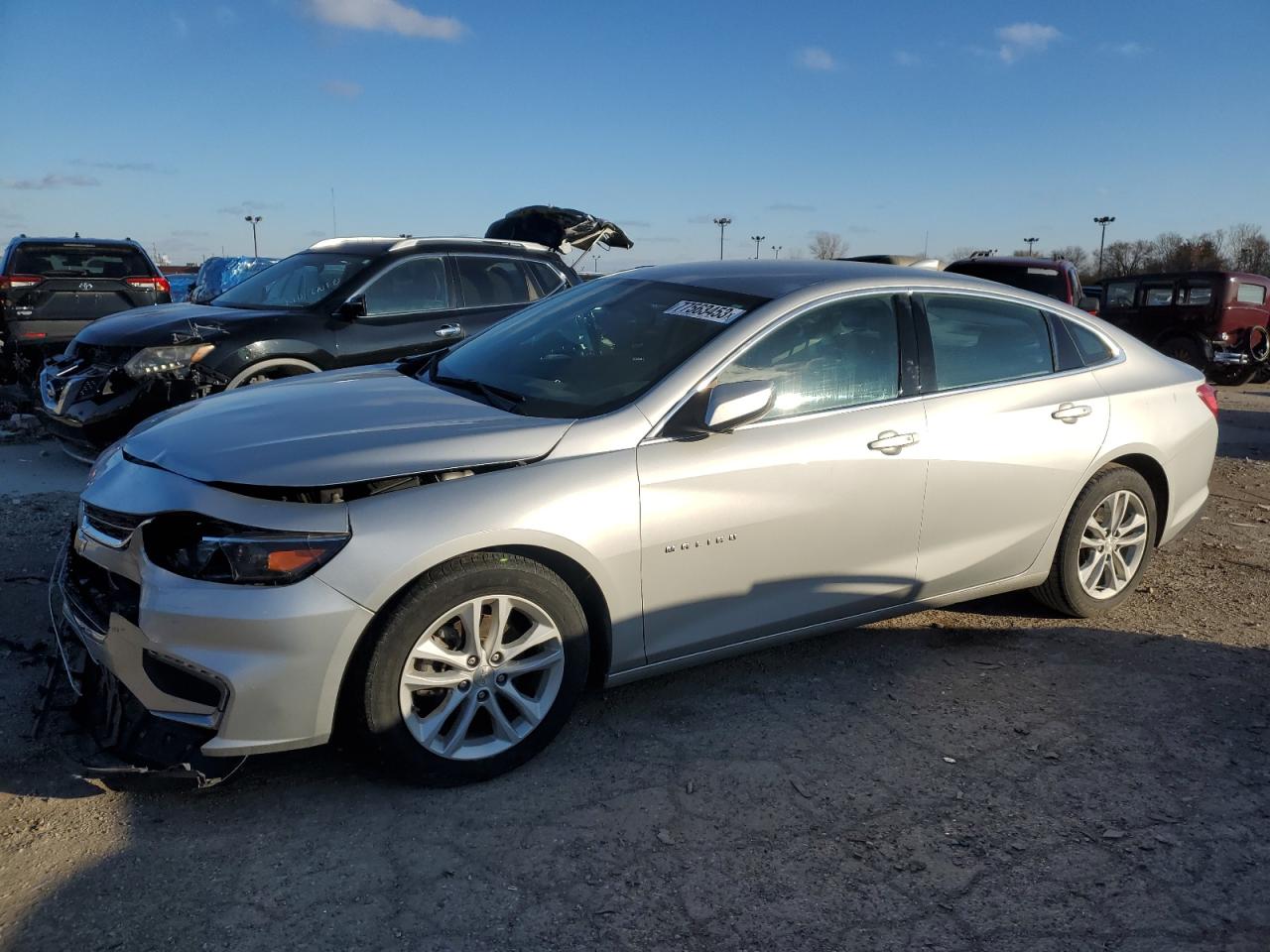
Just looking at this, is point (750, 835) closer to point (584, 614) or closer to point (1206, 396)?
point (584, 614)

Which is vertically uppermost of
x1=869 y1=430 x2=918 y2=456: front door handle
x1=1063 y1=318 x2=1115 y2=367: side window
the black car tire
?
x1=1063 y1=318 x2=1115 y2=367: side window

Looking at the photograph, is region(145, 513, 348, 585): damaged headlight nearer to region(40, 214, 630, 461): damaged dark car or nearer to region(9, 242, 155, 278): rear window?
region(40, 214, 630, 461): damaged dark car

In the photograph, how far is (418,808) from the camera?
10.1ft

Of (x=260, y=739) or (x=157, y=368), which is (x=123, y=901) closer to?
(x=260, y=739)

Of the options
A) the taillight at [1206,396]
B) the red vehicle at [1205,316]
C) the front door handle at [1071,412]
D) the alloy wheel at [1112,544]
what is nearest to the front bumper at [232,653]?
the front door handle at [1071,412]

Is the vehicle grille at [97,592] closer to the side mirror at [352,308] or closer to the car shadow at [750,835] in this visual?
the car shadow at [750,835]

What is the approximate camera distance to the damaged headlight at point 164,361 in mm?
6504

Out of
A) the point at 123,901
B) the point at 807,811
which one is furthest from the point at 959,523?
the point at 123,901

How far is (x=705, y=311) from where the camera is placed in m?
3.90

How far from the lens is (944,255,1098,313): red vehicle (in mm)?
12125

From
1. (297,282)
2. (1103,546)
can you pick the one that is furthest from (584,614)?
(297,282)

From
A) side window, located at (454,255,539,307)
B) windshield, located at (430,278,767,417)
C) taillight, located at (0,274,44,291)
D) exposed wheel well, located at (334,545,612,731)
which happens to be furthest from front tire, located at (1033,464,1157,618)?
taillight, located at (0,274,44,291)

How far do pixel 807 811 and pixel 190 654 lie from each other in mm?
1909

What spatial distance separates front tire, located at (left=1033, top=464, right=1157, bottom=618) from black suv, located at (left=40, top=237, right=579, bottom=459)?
4.49 metres
